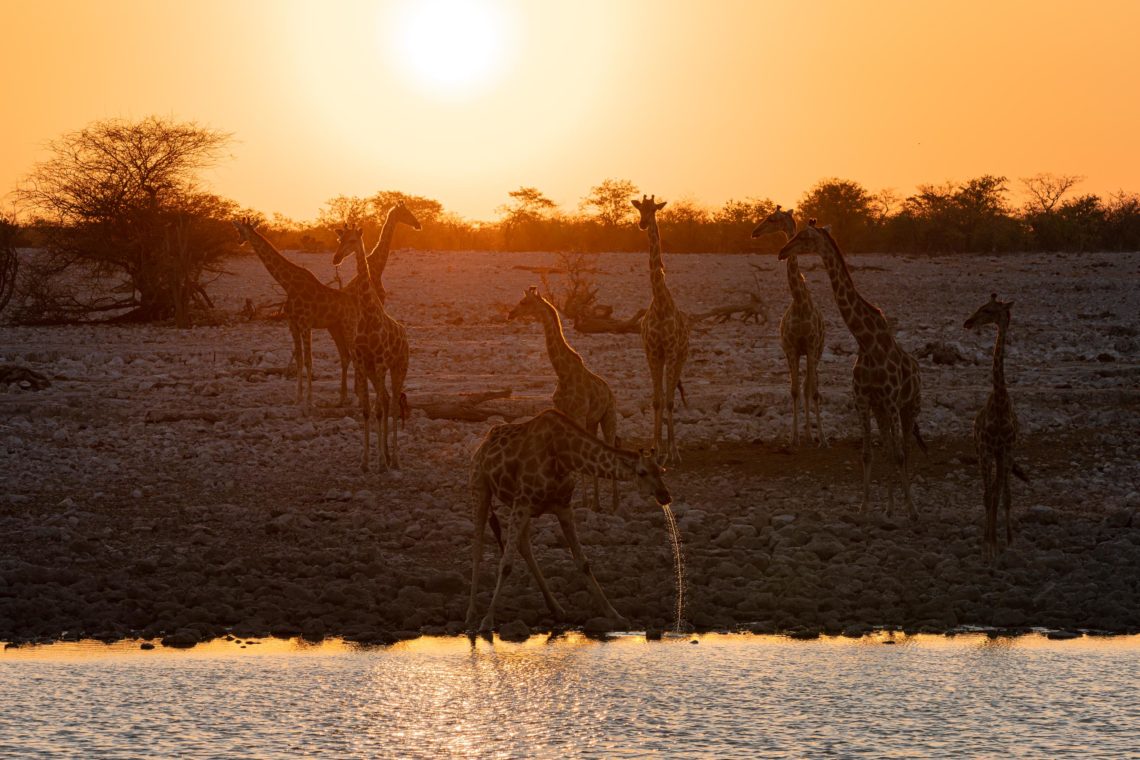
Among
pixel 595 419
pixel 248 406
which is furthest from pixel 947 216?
pixel 595 419

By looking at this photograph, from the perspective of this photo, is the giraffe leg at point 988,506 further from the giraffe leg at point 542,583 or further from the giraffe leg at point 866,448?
the giraffe leg at point 542,583

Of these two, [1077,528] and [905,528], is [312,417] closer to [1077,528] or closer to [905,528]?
[905,528]

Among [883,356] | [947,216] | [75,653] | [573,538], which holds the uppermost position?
[947,216]

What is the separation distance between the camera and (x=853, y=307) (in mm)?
13844

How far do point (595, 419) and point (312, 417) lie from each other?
5920 millimetres

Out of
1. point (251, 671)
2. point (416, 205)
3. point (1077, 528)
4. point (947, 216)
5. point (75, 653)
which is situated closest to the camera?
A: point (251, 671)

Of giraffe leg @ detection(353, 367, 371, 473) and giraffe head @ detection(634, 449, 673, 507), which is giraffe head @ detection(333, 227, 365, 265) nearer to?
giraffe leg @ detection(353, 367, 371, 473)

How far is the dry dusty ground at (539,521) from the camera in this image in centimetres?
1059

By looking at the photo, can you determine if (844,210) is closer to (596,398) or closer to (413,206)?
(413,206)

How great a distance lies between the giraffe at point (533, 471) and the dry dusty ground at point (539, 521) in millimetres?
517

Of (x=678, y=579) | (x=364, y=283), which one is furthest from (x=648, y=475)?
(x=364, y=283)

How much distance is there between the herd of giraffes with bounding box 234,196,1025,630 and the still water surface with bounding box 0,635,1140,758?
990 millimetres

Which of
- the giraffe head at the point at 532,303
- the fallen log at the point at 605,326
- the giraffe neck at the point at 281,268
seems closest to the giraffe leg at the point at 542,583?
the giraffe head at the point at 532,303

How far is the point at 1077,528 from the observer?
13.0 meters
